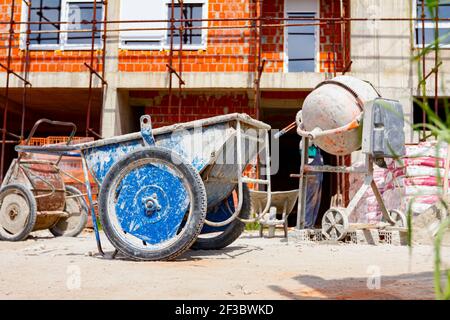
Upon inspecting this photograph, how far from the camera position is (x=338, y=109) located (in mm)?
6555

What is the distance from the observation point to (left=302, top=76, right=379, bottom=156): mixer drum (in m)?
6.55

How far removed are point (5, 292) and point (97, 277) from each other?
Result: 69 cm

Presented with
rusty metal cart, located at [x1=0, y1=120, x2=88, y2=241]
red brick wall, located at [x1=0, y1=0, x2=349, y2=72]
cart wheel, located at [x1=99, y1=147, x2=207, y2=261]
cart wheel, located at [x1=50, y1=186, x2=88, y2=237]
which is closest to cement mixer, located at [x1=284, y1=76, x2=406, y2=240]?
cart wheel, located at [x1=99, y1=147, x2=207, y2=261]

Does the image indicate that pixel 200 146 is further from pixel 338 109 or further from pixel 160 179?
pixel 338 109

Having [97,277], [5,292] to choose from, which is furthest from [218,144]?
[5,292]

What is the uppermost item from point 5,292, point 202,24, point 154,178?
point 202,24

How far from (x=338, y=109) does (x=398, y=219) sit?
1.75 meters

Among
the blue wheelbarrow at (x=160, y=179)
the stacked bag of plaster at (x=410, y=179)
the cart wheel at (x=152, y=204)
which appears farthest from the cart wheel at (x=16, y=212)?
the stacked bag of plaster at (x=410, y=179)

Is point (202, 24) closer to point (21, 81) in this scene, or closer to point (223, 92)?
point (223, 92)

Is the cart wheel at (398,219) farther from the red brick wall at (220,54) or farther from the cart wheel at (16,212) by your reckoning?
the red brick wall at (220,54)

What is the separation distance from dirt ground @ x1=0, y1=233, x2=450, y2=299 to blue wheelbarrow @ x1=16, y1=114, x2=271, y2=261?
24 cm

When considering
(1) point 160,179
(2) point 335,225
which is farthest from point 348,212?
(1) point 160,179

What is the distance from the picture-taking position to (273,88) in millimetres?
11531

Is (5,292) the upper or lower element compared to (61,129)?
lower
